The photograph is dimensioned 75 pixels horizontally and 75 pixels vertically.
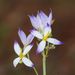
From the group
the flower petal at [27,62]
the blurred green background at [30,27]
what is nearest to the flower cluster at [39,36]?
the flower petal at [27,62]

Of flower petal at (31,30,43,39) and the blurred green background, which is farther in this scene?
the blurred green background

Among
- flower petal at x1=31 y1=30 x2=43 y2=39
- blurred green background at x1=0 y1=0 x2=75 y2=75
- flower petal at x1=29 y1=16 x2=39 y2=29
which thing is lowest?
blurred green background at x1=0 y1=0 x2=75 y2=75

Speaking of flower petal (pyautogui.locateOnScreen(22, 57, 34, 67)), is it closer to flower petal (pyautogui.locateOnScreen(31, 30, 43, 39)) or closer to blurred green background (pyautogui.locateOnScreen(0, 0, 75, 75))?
flower petal (pyautogui.locateOnScreen(31, 30, 43, 39))

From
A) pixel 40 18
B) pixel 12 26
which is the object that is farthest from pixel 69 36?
pixel 40 18

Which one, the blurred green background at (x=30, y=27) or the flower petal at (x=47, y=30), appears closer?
the flower petal at (x=47, y=30)

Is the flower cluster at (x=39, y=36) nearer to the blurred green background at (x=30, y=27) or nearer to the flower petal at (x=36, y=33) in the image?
the flower petal at (x=36, y=33)

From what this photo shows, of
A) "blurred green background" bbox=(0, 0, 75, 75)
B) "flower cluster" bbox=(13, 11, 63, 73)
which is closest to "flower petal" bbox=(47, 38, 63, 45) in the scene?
"flower cluster" bbox=(13, 11, 63, 73)

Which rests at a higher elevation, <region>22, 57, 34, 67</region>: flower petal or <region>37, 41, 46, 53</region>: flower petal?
<region>37, 41, 46, 53</region>: flower petal

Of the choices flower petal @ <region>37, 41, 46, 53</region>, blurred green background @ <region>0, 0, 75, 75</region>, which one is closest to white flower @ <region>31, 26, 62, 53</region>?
flower petal @ <region>37, 41, 46, 53</region>

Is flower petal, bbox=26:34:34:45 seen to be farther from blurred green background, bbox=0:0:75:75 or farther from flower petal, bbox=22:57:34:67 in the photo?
blurred green background, bbox=0:0:75:75
